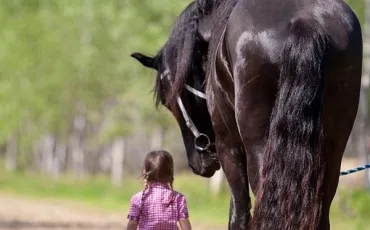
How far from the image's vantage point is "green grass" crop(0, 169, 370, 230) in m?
16.6

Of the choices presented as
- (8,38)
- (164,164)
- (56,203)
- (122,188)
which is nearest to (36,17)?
(8,38)

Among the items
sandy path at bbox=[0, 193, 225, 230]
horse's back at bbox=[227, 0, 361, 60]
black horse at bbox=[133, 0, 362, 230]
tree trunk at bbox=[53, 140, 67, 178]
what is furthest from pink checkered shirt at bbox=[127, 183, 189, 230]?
tree trunk at bbox=[53, 140, 67, 178]

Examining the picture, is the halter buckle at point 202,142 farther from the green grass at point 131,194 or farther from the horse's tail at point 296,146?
the green grass at point 131,194

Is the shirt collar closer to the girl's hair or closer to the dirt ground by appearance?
the girl's hair

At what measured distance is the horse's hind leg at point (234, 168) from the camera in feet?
18.5

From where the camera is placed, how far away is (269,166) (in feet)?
15.7

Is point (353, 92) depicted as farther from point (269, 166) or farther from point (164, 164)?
point (164, 164)

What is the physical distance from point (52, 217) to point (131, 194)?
8591 millimetres

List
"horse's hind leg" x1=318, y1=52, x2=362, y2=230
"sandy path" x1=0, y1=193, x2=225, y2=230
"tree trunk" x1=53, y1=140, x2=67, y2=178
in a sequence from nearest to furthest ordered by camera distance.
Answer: "horse's hind leg" x1=318, y1=52, x2=362, y2=230 → "sandy path" x1=0, y1=193, x2=225, y2=230 → "tree trunk" x1=53, y1=140, x2=67, y2=178

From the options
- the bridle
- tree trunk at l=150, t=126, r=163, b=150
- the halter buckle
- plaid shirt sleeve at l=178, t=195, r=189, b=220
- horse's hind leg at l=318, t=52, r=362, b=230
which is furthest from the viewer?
tree trunk at l=150, t=126, r=163, b=150

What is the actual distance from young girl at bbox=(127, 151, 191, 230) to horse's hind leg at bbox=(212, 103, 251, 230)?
111cm

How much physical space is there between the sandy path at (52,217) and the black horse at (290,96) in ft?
36.9

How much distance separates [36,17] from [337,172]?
130 feet

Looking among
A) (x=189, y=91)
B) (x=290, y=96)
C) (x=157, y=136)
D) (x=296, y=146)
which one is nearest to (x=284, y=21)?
(x=290, y=96)
